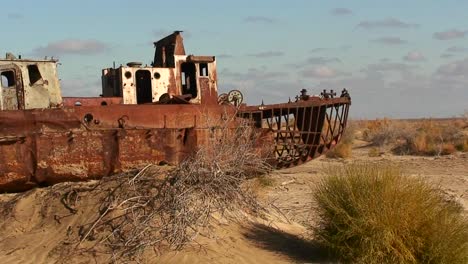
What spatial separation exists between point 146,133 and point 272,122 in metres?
2.71

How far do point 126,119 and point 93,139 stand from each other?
26.6 inches

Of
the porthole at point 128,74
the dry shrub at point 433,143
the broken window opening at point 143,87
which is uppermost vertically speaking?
the porthole at point 128,74

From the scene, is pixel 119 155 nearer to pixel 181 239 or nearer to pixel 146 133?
pixel 146 133

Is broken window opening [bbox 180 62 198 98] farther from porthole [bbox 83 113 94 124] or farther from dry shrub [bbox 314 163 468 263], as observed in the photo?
dry shrub [bbox 314 163 468 263]

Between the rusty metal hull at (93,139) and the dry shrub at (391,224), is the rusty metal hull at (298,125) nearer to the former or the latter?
the rusty metal hull at (93,139)

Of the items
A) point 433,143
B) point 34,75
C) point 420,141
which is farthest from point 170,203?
point 433,143

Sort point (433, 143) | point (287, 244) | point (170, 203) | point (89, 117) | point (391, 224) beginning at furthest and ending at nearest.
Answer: point (433, 143) → point (89, 117) → point (287, 244) → point (170, 203) → point (391, 224)

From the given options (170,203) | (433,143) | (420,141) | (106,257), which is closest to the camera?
(106,257)

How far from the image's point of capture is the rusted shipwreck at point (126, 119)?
9086mm

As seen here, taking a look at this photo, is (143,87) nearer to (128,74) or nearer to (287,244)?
(128,74)

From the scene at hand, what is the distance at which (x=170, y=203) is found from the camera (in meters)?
6.93

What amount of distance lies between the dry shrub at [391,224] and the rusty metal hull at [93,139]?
242 cm

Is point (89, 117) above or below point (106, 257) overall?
above

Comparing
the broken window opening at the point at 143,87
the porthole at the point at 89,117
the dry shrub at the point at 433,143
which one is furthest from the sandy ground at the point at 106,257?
the dry shrub at the point at 433,143
